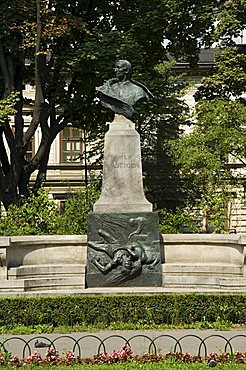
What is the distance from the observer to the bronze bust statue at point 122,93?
15227mm

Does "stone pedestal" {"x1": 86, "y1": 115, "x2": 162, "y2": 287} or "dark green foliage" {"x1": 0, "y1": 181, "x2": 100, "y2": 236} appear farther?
"dark green foliage" {"x1": 0, "y1": 181, "x2": 100, "y2": 236}

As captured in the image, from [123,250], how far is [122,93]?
11.3 ft

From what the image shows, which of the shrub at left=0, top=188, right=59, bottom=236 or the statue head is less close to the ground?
the statue head

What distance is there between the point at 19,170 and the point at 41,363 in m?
14.2

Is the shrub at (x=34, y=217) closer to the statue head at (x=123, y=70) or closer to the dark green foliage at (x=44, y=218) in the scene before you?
the dark green foliage at (x=44, y=218)

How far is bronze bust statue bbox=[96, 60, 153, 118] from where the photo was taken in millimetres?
15227

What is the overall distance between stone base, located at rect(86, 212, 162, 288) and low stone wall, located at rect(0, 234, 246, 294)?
37 cm

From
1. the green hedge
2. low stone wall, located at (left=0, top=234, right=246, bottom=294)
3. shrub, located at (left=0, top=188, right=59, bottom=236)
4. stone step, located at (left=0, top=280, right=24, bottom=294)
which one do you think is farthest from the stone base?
shrub, located at (left=0, top=188, right=59, bottom=236)

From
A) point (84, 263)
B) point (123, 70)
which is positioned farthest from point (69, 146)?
point (84, 263)

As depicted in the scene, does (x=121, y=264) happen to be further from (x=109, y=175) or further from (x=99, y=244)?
(x=109, y=175)

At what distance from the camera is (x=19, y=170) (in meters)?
22.4

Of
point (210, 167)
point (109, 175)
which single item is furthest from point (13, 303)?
point (210, 167)

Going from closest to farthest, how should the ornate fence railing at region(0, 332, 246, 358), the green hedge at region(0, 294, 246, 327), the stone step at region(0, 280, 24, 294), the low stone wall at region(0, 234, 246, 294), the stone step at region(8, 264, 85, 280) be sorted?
the ornate fence railing at region(0, 332, 246, 358) → the green hedge at region(0, 294, 246, 327) → the stone step at region(0, 280, 24, 294) → the low stone wall at region(0, 234, 246, 294) → the stone step at region(8, 264, 85, 280)

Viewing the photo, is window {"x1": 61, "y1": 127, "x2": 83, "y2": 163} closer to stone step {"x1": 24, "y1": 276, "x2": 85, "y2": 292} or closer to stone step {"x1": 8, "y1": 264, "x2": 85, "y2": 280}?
stone step {"x1": 8, "y1": 264, "x2": 85, "y2": 280}
